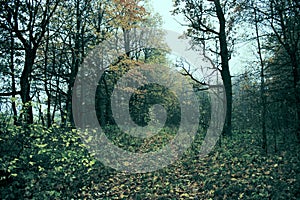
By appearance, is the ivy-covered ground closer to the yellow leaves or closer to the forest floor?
the forest floor

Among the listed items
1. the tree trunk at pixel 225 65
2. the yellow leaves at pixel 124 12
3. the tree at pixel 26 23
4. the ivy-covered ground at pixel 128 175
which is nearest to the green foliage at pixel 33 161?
the ivy-covered ground at pixel 128 175

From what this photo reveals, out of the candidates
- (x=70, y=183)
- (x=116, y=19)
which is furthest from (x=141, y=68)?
(x=70, y=183)

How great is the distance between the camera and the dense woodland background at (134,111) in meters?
6.11

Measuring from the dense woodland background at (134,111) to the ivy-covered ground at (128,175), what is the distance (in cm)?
3

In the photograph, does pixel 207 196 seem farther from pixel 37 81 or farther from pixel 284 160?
pixel 37 81

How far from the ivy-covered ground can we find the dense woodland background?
0.03 metres

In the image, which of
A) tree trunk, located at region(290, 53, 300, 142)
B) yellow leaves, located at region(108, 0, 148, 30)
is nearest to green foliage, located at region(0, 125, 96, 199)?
tree trunk, located at region(290, 53, 300, 142)

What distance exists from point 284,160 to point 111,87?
44.5 feet

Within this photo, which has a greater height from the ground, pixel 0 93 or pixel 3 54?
pixel 3 54

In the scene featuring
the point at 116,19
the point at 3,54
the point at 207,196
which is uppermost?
the point at 116,19

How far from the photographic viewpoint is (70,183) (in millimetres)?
8000

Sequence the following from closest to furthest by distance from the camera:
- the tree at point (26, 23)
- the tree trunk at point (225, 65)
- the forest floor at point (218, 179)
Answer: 1. the forest floor at point (218, 179)
2. the tree at point (26, 23)
3. the tree trunk at point (225, 65)

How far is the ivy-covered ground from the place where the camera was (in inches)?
225

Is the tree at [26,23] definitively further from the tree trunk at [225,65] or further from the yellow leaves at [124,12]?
the tree trunk at [225,65]
